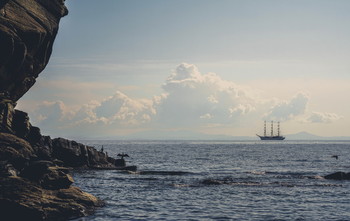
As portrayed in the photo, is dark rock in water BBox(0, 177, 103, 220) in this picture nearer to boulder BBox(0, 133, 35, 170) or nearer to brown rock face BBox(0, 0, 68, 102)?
boulder BBox(0, 133, 35, 170)

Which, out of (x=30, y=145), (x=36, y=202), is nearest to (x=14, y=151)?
(x=30, y=145)

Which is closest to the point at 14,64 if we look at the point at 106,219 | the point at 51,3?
the point at 51,3

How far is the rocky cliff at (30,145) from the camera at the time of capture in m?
33.2

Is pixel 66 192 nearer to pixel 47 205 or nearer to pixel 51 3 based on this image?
pixel 47 205

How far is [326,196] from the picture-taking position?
49.4 metres

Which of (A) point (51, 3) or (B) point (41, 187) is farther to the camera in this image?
(A) point (51, 3)

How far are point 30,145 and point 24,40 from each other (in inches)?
591

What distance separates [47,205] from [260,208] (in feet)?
68.0

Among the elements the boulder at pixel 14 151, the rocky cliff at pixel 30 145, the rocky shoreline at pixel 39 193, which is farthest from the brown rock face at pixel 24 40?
the rocky shoreline at pixel 39 193

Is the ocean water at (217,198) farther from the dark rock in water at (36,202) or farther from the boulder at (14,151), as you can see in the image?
the boulder at (14,151)

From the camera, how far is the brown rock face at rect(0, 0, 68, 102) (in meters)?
55.2

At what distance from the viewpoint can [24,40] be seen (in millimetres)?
58281

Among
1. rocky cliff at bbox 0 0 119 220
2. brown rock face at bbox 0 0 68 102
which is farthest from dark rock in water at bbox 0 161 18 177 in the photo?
brown rock face at bbox 0 0 68 102

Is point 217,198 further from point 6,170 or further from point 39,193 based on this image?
point 6,170
